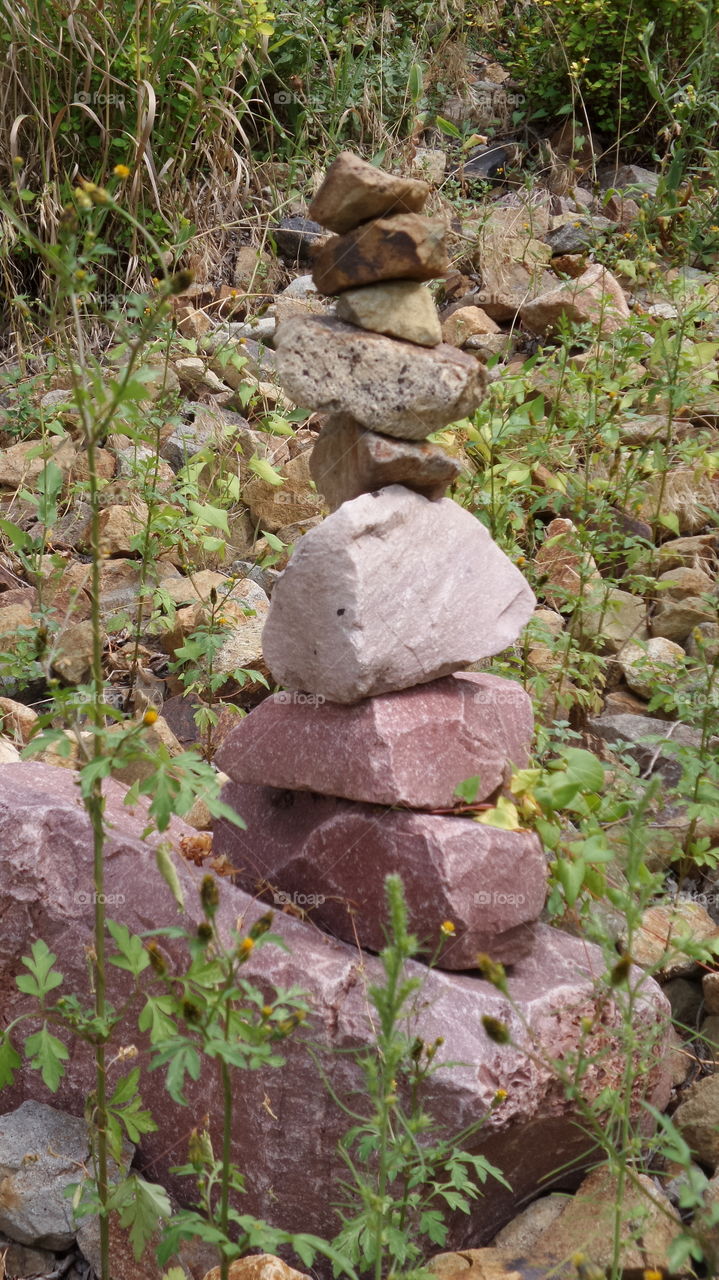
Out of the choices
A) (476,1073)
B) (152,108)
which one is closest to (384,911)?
(476,1073)

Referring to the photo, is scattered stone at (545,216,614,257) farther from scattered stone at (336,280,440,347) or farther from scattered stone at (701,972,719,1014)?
scattered stone at (701,972,719,1014)

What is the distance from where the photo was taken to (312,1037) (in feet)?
8.56

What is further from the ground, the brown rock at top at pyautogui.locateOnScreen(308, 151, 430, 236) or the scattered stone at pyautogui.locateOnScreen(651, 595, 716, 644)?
the brown rock at top at pyautogui.locateOnScreen(308, 151, 430, 236)

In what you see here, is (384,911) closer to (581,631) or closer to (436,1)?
(581,631)

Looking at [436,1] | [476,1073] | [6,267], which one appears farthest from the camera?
[436,1]

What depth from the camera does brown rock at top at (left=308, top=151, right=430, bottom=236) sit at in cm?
285

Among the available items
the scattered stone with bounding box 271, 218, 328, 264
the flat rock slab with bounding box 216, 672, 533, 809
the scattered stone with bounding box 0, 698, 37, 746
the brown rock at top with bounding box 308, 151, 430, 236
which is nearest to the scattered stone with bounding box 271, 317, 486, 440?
the brown rock at top with bounding box 308, 151, 430, 236

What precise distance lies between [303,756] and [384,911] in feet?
1.39

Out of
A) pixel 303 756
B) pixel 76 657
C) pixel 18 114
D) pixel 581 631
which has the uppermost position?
pixel 18 114

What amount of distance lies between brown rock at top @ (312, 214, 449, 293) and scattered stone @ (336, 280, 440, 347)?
3 cm

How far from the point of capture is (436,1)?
7441 mm

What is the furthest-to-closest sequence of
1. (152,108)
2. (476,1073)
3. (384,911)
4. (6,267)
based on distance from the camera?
(6,267) → (152,108) → (384,911) → (476,1073)

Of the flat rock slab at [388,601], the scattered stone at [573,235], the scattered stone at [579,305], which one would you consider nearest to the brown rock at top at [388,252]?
the flat rock slab at [388,601]

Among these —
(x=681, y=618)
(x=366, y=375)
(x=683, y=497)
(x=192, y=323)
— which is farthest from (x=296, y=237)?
(x=366, y=375)
